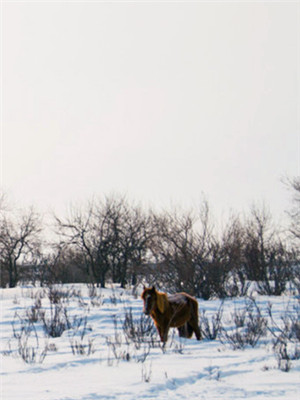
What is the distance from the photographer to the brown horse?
21.5 feet

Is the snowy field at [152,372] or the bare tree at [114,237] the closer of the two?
the snowy field at [152,372]

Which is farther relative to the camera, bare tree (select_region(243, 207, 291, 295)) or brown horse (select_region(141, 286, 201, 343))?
bare tree (select_region(243, 207, 291, 295))

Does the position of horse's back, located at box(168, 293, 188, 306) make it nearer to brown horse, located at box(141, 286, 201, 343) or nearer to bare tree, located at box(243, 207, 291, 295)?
brown horse, located at box(141, 286, 201, 343)

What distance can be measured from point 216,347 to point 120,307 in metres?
4.89

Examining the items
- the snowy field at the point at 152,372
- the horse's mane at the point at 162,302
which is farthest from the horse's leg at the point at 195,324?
the horse's mane at the point at 162,302

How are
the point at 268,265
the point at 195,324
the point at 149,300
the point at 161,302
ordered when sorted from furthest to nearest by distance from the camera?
the point at 268,265 → the point at 195,324 → the point at 161,302 → the point at 149,300

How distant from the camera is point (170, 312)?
22.2 ft

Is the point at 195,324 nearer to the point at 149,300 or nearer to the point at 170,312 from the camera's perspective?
the point at 170,312

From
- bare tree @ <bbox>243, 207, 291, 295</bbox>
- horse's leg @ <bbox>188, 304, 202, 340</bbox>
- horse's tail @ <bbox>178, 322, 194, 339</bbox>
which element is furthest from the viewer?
bare tree @ <bbox>243, 207, 291, 295</bbox>

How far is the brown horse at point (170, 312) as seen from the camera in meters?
6.56

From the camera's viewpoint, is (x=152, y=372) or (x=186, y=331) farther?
→ (x=186, y=331)

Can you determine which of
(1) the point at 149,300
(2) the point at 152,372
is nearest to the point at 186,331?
(1) the point at 149,300

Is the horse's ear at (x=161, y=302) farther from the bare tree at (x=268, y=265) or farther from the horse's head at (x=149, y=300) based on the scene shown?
the bare tree at (x=268, y=265)

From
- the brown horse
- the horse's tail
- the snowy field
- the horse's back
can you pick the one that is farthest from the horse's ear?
the horse's tail
